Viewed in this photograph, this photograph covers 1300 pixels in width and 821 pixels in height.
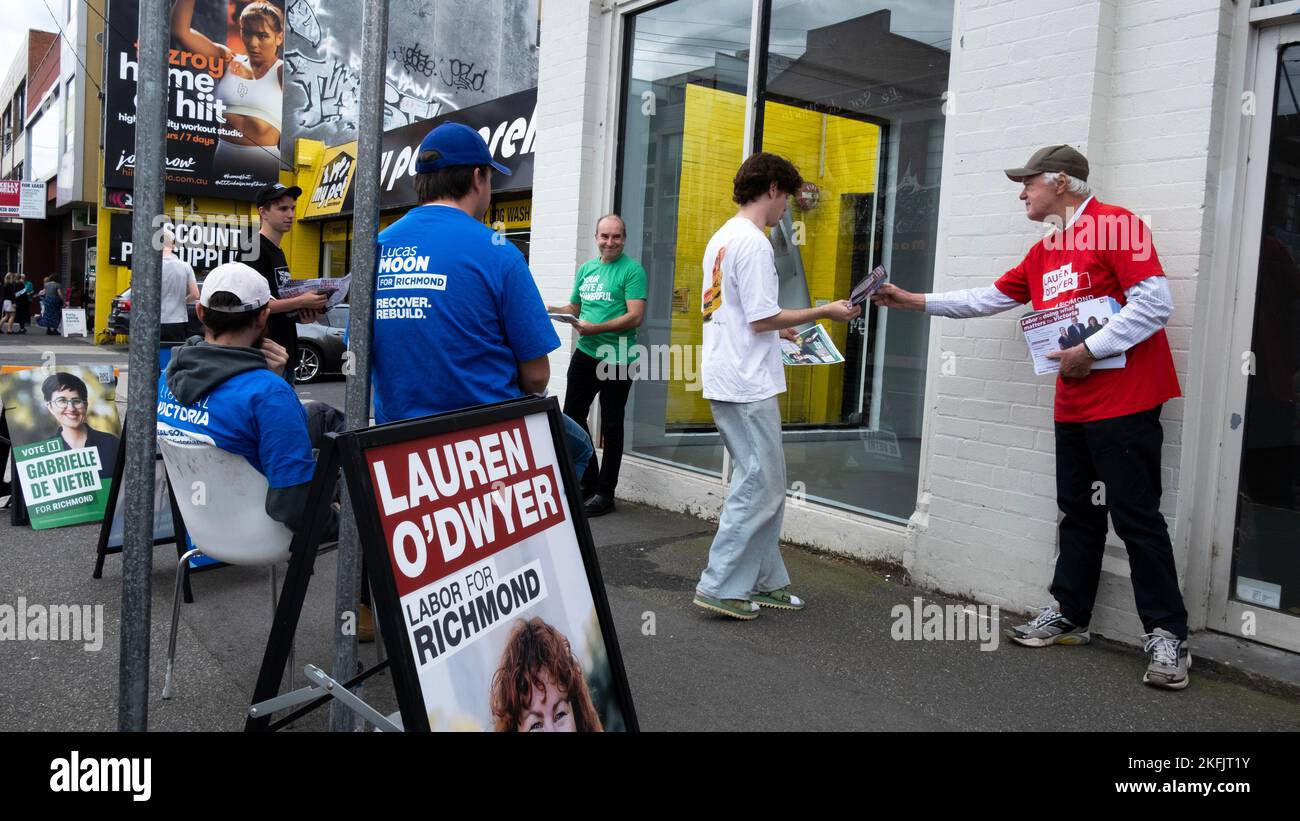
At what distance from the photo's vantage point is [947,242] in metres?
5.11

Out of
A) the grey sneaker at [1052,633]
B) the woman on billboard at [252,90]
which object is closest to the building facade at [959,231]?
the grey sneaker at [1052,633]

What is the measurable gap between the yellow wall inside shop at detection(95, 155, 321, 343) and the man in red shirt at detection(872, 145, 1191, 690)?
21.7 m

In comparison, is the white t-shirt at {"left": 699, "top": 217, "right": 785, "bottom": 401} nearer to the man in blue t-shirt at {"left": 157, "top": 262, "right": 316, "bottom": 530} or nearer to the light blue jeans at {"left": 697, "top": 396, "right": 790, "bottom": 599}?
the light blue jeans at {"left": 697, "top": 396, "right": 790, "bottom": 599}

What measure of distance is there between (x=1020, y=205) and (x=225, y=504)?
370 centimetres

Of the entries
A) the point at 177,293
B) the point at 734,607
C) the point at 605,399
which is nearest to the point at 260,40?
the point at 177,293

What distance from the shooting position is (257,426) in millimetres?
3273

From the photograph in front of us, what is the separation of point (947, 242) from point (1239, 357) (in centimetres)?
145

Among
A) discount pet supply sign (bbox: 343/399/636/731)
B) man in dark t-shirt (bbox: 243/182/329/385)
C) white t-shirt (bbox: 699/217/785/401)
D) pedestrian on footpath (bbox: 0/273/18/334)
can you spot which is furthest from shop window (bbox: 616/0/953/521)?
pedestrian on footpath (bbox: 0/273/18/334)

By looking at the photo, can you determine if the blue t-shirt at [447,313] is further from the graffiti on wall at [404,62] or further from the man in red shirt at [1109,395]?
the graffiti on wall at [404,62]

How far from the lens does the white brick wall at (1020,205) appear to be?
167 inches

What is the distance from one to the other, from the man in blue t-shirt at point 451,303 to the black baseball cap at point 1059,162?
7.49 feet

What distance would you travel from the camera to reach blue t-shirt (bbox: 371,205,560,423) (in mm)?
3107

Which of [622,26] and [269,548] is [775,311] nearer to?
[269,548]
